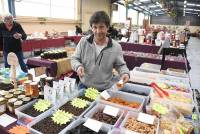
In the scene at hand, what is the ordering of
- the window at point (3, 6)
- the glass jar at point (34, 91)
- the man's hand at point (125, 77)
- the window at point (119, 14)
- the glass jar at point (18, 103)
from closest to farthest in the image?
the glass jar at point (18, 103), the glass jar at point (34, 91), the man's hand at point (125, 77), the window at point (3, 6), the window at point (119, 14)

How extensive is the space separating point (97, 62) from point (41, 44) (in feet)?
20.2

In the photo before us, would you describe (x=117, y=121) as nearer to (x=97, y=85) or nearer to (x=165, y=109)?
(x=165, y=109)

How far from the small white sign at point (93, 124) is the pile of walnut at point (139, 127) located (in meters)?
0.20

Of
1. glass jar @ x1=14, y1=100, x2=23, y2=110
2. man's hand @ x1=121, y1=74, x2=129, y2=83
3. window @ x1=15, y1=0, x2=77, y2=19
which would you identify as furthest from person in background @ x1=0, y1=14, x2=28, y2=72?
window @ x1=15, y1=0, x2=77, y2=19

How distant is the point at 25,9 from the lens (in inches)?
341

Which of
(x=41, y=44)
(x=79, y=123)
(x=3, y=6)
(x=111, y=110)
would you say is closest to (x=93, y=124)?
(x=79, y=123)

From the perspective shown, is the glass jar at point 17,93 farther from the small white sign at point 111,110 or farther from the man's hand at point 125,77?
the man's hand at point 125,77

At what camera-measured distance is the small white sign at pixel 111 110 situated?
55.2 inches

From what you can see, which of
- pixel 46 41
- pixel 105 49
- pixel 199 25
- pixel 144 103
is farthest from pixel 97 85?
pixel 199 25

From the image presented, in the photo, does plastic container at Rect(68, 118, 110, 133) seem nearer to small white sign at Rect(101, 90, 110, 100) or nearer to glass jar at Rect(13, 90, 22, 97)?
small white sign at Rect(101, 90, 110, 100)

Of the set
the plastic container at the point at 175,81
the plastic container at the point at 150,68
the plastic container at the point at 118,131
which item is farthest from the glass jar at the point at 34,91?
the plastic container at the point at 150,68

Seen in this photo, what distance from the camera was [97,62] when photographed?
6.17ft

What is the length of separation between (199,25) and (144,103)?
35.3 m

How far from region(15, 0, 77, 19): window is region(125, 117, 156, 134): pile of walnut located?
8.30 meters
